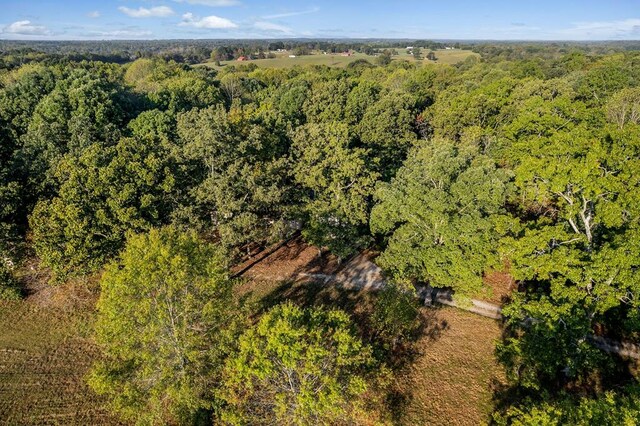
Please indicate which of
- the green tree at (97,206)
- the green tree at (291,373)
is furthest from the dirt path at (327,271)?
the green tree at (291,373)

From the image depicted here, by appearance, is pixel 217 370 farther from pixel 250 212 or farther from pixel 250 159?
pixel 250 159

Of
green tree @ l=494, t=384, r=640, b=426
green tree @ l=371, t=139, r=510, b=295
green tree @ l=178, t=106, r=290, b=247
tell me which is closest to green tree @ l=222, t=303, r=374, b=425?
green tree @ l=494, t=384, r=640, b=426

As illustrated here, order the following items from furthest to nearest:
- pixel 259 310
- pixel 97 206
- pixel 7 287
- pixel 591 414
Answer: pixel 7 287
pixel 259 310
pixel 97 206
pixel 591 414

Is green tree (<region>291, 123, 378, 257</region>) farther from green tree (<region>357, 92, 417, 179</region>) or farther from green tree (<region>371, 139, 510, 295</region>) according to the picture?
green tree (<region>357, 92, 417, 179</region>)

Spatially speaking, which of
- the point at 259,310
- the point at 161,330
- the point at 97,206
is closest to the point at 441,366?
the point at 259,310

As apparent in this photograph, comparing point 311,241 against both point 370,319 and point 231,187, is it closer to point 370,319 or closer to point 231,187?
point 231,187

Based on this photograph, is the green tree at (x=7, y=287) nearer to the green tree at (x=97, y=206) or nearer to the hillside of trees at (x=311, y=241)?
the hillside of trees at (x=311, y=241)
